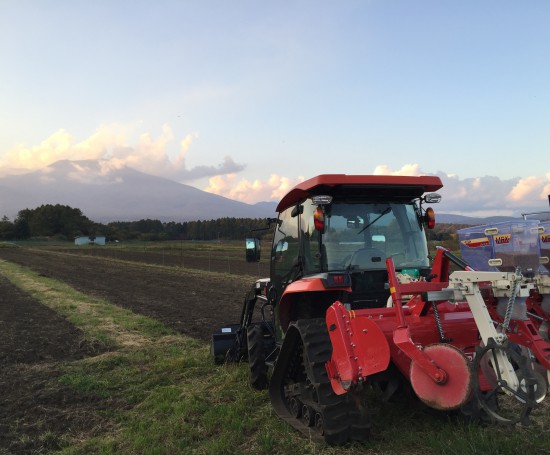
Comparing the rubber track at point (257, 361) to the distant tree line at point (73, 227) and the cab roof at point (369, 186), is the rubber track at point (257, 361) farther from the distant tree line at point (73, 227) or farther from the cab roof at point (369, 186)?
the distant tree line at point (73, 227)

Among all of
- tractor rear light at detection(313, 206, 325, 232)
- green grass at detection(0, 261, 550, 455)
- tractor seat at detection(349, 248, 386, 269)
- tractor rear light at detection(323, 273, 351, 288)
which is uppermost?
tractor rear light at detection(313, 206, 325, 232)

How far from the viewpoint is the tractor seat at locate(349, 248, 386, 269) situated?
4.53m

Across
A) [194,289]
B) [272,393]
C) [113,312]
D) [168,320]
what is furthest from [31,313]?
[272,393]

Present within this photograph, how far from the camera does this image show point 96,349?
8570mm

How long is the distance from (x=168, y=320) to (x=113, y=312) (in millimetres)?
1973

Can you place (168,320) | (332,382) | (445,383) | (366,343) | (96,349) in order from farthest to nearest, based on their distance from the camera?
(168,320)
(96,349)
(332,382)
(366,343)
(445,383)

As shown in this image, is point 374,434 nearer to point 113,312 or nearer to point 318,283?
point 318,283

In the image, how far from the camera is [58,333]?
33.1 feet

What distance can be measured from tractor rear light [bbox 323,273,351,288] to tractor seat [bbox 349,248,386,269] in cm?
40

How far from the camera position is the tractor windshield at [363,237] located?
457 cm

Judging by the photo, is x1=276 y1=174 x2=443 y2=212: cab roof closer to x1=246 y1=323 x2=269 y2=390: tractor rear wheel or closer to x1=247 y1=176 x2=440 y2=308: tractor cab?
x1=247 y1=176 x2=440 y2=308: tractor cab

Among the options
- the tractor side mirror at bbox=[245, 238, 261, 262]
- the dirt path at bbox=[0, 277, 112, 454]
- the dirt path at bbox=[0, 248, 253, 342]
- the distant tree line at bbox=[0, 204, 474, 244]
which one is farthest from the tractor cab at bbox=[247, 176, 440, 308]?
the distant tree line at bbox=[0, 204, 474, 244]

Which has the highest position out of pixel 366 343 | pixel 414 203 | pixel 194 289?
pixel 414 203

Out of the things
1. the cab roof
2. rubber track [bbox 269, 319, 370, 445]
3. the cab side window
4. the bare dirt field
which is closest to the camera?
rubber track [bbox 269, 319, 370, 445]
